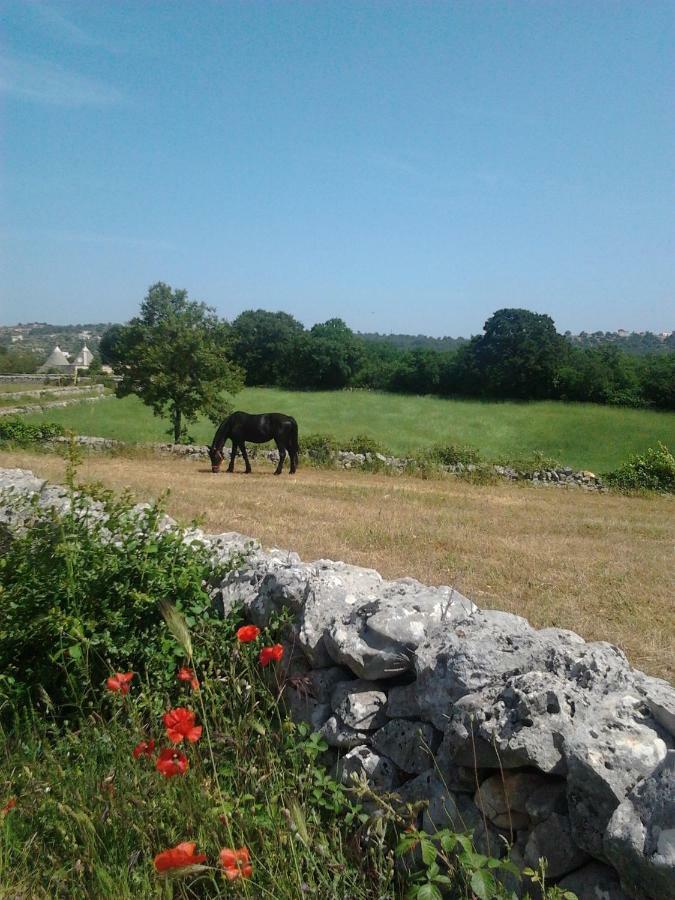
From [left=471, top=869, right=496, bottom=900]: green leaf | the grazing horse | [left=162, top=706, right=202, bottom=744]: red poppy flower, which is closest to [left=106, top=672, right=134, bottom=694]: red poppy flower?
[left=162, top=706, right=202, bottom=744]: red poppy flower

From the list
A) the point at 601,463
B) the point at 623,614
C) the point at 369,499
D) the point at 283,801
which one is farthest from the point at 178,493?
the point at 601,463

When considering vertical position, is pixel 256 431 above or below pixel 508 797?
above

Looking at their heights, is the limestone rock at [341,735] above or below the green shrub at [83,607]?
below

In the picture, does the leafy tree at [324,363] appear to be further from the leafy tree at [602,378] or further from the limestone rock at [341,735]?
the limestone rock at [341,735]

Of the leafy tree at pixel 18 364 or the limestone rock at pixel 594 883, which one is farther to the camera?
the leafy tree at pixel 18 364

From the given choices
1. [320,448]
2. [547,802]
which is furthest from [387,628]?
[320,448]

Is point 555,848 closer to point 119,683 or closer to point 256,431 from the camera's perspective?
point 119,683

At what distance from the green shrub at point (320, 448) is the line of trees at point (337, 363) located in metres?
3.50

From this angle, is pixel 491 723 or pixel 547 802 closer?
pixel 547 802

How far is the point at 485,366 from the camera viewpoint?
186 ft

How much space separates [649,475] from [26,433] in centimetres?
1977

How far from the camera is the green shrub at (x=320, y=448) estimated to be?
21950mm

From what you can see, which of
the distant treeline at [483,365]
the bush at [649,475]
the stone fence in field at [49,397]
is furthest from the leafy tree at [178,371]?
the stone fence in field at [49,397]

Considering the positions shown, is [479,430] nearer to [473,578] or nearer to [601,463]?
[601,463]
